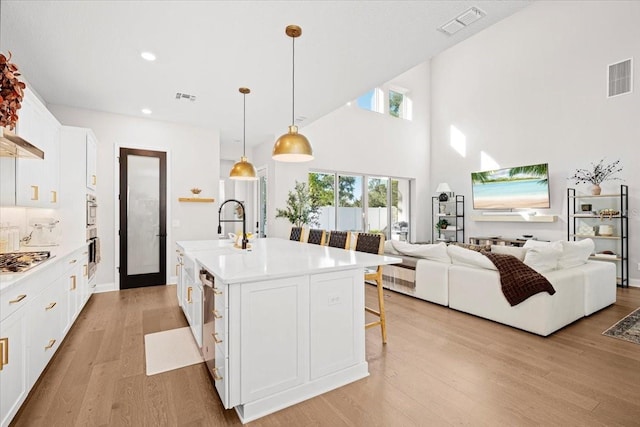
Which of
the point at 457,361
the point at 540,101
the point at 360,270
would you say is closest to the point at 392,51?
the point at 360,270

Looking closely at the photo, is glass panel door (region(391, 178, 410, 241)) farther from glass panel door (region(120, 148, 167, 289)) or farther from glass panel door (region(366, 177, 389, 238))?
glass panel door (region(120, 148, 167, 289))

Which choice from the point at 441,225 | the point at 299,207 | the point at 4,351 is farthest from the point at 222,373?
the point at 441,225

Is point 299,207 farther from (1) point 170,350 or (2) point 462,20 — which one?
(2) point 462,20

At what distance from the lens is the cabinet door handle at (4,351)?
164cm

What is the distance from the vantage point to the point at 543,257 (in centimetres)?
330

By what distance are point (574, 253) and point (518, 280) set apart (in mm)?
1210

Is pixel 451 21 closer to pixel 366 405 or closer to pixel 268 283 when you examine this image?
pixel 268 283

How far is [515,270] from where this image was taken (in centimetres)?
317

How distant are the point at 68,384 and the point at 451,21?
4155 millimetres

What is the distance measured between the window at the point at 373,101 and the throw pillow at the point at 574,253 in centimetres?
549

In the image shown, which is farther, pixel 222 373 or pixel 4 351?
pixel 222 373

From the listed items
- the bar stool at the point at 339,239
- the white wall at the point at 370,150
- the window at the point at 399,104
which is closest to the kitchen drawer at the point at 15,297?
the bar stool at the point at 339,239

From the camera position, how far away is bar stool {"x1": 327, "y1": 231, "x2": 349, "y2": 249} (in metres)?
3.80

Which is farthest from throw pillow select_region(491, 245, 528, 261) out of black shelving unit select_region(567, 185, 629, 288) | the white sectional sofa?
black shelving unit select_region(567, 185, 629, 288)
